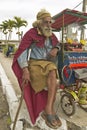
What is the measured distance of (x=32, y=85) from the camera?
435cm

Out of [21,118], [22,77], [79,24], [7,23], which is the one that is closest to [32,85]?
[22,77]

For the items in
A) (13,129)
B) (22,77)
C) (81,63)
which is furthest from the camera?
(81,63)

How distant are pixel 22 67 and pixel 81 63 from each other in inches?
49.0

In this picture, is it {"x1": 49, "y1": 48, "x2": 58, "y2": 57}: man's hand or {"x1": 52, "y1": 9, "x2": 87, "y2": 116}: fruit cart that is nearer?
{"x1": 49, "y1": 48, "x2": 58, "y2": 57}: man's hand

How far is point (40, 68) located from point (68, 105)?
923 millimetres

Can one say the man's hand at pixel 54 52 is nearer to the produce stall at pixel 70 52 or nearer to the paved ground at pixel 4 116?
the produce stall at pixel 70 52

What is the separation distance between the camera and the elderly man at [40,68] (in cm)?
425

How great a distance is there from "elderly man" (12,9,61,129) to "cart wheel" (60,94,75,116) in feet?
1.65

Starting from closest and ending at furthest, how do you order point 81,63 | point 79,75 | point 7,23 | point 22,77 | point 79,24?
point 22,77 < point 79,75 < point 81,63 < point 79,24 < point 7,23

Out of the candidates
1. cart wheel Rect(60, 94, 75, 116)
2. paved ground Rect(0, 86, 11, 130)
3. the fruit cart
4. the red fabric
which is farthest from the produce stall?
paved ground Rect(0, 86, 11, 130)

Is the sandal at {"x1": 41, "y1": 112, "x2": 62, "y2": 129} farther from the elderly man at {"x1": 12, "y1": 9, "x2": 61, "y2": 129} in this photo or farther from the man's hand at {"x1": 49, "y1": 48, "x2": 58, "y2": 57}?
the man's hand at {"x1": 49, "y1": 48, "x2": 58, "y2": 57}

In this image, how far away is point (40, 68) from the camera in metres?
4.35

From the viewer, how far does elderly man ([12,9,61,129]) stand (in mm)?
4250

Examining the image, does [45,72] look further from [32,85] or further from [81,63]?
[81,63]
